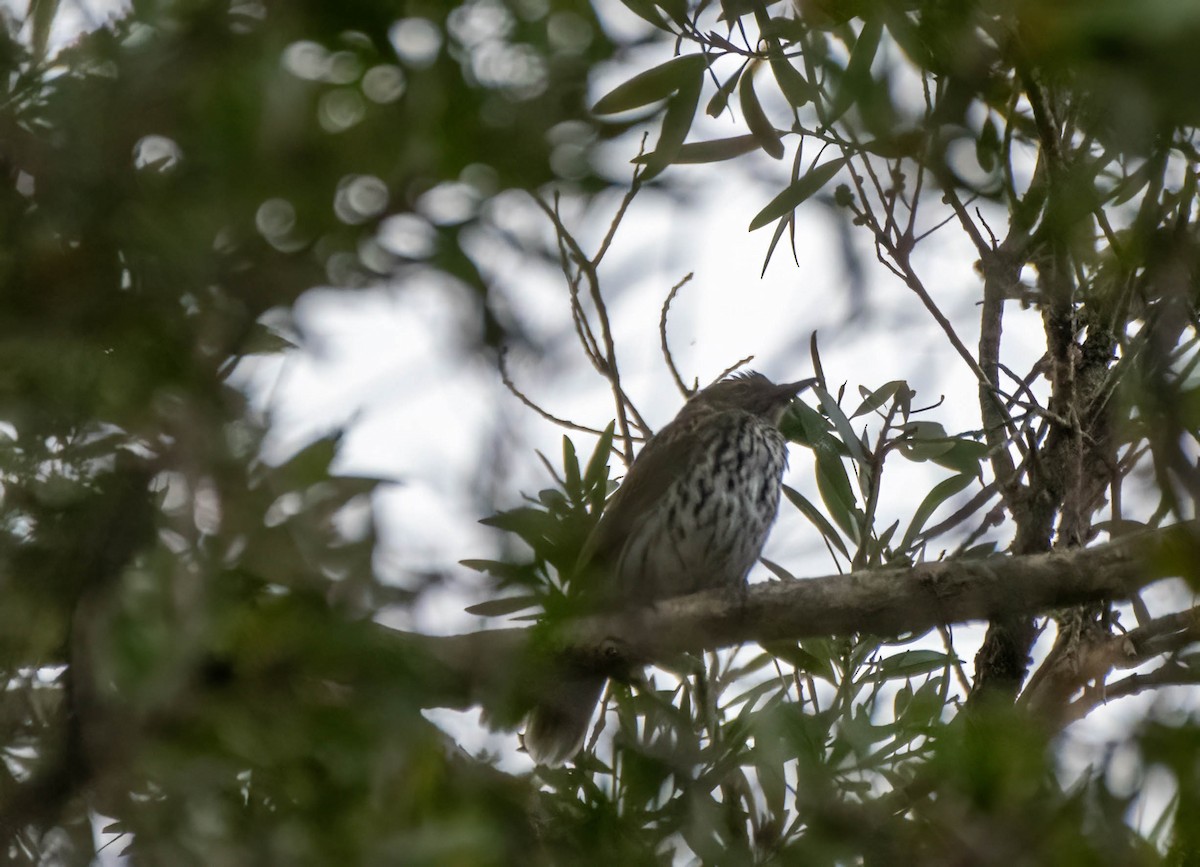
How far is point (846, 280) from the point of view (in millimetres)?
2176

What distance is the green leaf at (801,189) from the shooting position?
3170 mm

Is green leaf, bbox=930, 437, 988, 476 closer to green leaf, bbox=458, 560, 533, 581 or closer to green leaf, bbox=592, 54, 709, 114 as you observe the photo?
green leaf, bbox=592, 54, 709, 114

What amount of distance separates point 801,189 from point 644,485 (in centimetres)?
192

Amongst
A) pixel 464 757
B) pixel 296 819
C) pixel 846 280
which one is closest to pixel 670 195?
pixel 846 280

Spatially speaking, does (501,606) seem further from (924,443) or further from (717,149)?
(924,443)

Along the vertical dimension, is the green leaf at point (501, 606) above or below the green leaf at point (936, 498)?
below

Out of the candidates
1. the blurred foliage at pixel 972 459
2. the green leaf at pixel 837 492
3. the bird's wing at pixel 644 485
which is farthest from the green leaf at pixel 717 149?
the bird's wing at pixel 644 485

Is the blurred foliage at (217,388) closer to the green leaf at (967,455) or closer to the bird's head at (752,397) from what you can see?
the green leaf at (967,455)

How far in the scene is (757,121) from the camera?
3330 millimetres

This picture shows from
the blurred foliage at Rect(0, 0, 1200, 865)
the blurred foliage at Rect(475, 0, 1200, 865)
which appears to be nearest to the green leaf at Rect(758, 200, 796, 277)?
the blurred foliage at Rect(475, 0, 1200, 865)

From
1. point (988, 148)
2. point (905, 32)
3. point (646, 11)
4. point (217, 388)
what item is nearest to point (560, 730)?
point (646, 11)

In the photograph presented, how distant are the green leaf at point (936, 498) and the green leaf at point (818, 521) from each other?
0.20 metres

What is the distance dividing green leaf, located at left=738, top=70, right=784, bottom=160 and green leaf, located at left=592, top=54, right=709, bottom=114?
0.39m

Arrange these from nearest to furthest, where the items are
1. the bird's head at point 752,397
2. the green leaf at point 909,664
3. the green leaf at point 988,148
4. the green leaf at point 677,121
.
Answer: the green leaf at point 988,148, the green leaf at point 677,121, the green leaf at point 909,664, the bird's head at point 752,397
